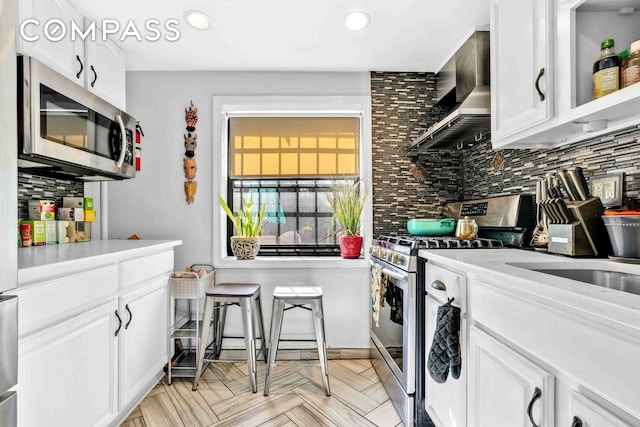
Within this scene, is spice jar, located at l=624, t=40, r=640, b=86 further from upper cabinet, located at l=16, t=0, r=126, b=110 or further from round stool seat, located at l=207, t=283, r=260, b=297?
upper cabinet, located at l=16, t=0, r=126, b=110

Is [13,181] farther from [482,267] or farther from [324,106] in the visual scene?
[324,106]

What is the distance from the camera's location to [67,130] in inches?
61.9

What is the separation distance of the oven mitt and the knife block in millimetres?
508

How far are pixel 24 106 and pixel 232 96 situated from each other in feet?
4.73

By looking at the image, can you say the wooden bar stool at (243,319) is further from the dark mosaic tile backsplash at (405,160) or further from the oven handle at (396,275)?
the dark mosaic tile backsplash at (405,160)

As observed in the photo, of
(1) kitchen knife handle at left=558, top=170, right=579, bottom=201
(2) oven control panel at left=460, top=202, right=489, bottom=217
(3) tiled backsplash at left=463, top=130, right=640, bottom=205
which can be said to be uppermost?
(3) tiled backsplash at left=463, top=130, right=640, bottom=205

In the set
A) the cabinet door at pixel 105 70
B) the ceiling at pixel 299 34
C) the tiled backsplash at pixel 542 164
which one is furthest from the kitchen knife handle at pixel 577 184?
the cabinet door at pixel 105 70

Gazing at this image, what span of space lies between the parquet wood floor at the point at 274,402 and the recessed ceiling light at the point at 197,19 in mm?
2213

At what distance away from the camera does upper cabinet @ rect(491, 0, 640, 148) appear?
120 centimetres

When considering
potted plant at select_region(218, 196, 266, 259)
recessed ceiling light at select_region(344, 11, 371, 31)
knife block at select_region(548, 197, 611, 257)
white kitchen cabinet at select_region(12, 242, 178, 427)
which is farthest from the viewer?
potted plant at select_region(218, 196, 266, 259)

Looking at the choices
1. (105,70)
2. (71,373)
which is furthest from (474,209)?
(105,70)

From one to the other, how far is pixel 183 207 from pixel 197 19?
1.31 metres

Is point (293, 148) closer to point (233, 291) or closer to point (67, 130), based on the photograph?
point (233, 291)

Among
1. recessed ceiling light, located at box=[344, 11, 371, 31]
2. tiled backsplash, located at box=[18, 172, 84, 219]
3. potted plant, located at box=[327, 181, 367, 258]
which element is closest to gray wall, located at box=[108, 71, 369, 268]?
tiled backsplash, located at box=[18, 172, 84, 219]
